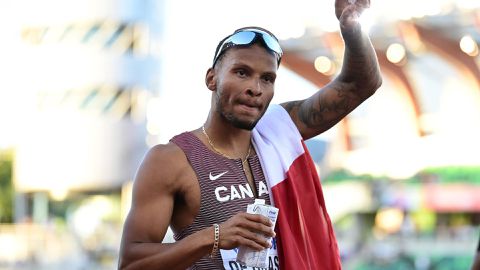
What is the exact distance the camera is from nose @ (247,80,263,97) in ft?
13.0

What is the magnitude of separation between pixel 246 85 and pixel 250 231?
61cm

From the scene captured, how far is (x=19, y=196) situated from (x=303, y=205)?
6184 cm

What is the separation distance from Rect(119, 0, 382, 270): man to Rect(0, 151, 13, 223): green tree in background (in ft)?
267

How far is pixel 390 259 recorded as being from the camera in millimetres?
39688

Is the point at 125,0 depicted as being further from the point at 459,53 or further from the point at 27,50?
the point at 459,53

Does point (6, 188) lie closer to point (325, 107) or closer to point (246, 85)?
point (325, 107)

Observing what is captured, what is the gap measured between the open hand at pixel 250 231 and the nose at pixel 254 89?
50cm

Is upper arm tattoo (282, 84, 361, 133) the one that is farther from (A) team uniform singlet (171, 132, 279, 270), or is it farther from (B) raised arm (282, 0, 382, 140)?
(A) team uniform singlet (171, 132, 279, 270)

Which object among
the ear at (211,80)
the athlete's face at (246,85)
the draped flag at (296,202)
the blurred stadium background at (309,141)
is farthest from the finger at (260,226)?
the blurred stadium background at (309,141)

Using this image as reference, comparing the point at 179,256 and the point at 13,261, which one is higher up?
the point at 13,261

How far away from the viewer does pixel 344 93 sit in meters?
4.50

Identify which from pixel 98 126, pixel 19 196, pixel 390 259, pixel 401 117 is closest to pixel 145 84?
pixel 98 126

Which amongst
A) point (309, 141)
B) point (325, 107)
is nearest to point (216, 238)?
point (325, 107)

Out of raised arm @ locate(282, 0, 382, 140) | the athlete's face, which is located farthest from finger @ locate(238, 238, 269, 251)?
raised arm @ locate(282, 0, 382, 140)
